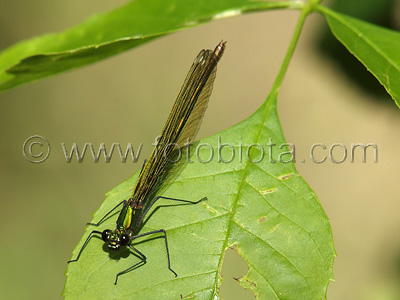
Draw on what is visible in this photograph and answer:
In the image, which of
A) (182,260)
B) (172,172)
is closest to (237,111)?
(172,172)

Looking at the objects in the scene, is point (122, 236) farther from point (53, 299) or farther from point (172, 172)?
point (53, 299)

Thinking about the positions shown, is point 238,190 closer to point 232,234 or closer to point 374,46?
point 232,234

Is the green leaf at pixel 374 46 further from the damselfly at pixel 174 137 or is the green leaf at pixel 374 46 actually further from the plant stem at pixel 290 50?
the damselfly at pixel 174 137

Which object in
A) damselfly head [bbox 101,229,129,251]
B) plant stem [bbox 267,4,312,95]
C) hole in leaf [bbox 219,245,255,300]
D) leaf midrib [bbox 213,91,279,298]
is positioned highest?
plant stem [bbox 267,4,312,95]

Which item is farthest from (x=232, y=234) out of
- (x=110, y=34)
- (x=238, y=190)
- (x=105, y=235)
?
(x=110, y=34)

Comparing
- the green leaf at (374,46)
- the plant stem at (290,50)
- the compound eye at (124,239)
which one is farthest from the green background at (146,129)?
the green leaf at (374,46)

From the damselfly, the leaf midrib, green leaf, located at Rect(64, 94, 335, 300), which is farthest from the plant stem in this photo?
the damselfly

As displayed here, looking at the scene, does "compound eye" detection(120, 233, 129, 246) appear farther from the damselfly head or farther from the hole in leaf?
the hole in leaf
